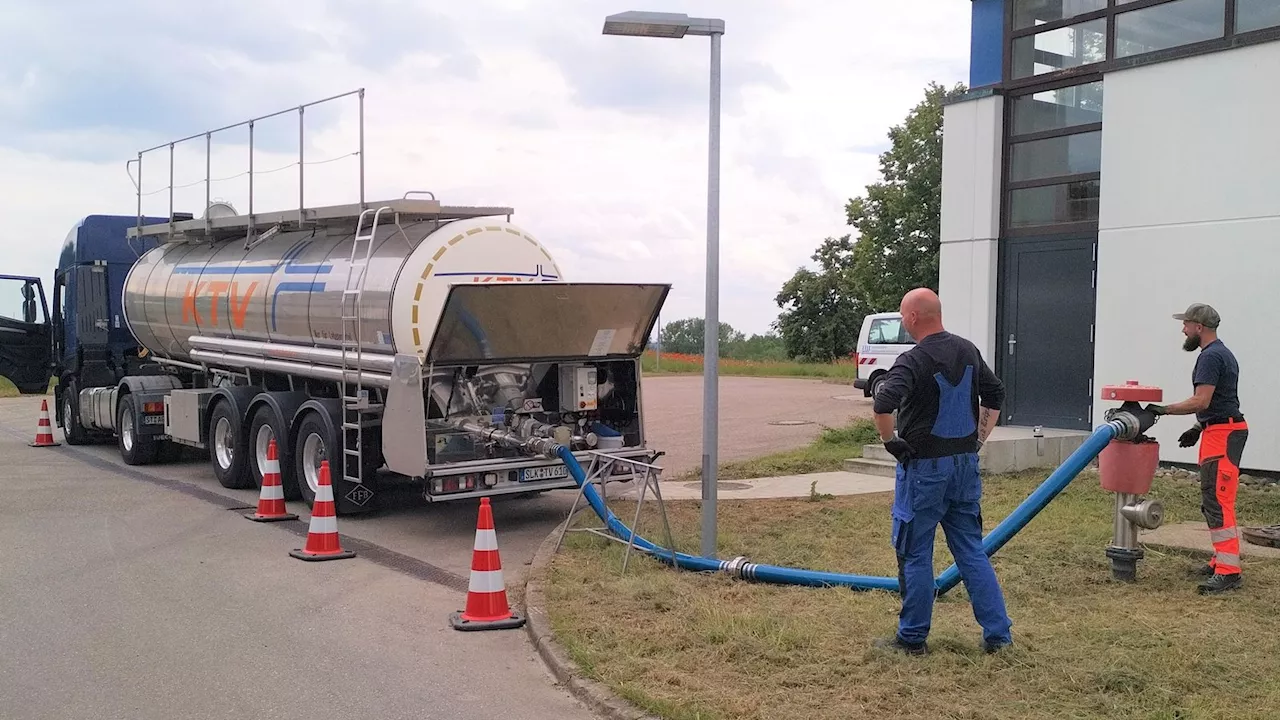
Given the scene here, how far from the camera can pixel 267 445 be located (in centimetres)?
1255

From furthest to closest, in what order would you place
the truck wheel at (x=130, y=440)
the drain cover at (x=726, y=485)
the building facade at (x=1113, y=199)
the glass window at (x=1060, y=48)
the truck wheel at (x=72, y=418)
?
the truck wheel at (x=72, y=418), the truck wheel at (x=130, y=440), the glass window at (x=1060, y=48), the drain cover at (x=726, y=485), the building facade at (x=1113, y=199)

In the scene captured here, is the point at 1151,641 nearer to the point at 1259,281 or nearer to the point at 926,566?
the point at 926,566

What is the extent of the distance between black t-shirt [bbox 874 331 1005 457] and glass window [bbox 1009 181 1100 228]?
7565mm

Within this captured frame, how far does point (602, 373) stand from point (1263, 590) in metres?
6.08

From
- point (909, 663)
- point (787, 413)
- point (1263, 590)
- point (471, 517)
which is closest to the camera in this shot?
point (909, 663)

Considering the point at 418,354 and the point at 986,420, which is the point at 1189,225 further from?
the point at 418,354

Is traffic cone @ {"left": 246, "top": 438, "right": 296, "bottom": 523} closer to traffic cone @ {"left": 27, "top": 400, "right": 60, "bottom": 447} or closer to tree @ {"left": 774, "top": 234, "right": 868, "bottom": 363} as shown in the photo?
traffic cone @ {"left": 27, "top": 400, "right": 60, "bottom": 447}

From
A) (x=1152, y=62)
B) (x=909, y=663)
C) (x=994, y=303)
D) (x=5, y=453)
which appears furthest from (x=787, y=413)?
(x=909, y=663)

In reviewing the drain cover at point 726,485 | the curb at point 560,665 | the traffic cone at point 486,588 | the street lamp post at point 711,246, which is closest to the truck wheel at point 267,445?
the drain cover at point 726,485

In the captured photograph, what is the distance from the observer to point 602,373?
442 inches

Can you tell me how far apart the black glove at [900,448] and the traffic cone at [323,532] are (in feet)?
16.5

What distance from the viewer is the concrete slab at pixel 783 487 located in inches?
459

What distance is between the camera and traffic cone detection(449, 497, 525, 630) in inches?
278

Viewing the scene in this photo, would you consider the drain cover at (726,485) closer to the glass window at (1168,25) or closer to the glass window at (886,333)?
the glass window at (1168,25)
